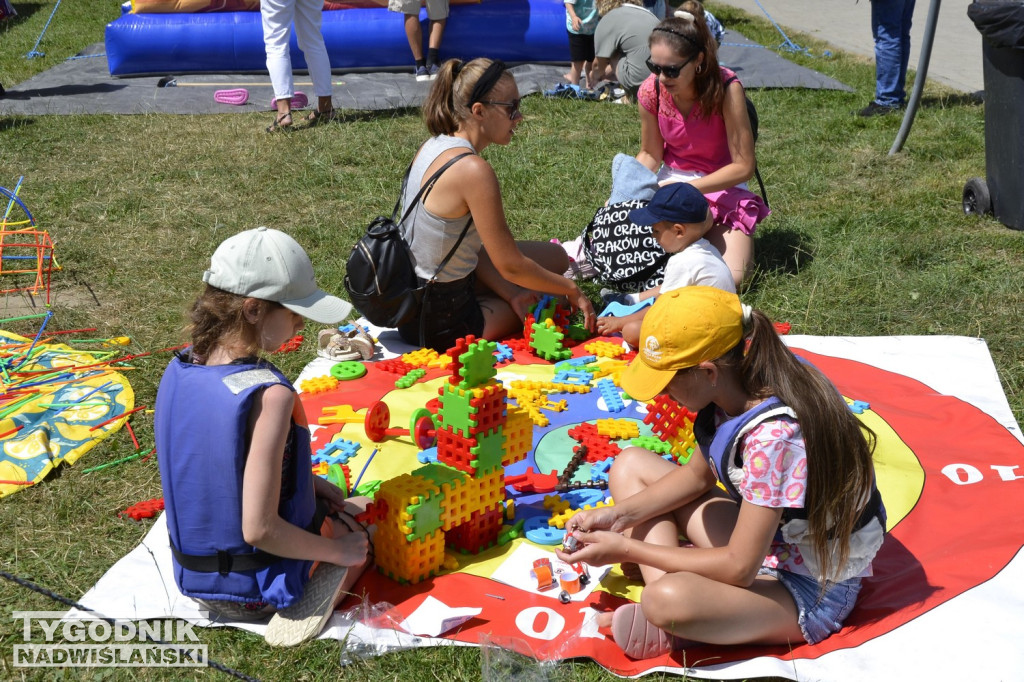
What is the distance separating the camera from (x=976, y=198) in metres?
5.38

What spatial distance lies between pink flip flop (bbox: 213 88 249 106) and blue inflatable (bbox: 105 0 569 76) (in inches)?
35.9

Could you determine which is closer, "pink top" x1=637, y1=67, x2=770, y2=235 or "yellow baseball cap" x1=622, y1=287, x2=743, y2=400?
"yellow baseball cap" x1=622, y1=287, x2=743, y2=400

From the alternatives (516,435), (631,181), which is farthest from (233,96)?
(516,435)

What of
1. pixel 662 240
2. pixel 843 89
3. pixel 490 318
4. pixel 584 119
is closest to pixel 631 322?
pixel 662 240

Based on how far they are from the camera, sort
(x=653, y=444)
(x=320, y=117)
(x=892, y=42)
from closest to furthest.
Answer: (x=653, y=444) < (x=892, y=42) < (x=320, y=117)

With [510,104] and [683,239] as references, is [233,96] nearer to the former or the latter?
[510,104]

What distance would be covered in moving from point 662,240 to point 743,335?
6.03 ft

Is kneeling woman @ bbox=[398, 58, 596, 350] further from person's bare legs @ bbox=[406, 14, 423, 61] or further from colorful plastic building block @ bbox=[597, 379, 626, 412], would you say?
person's bare legs @ bbox=[406, 14, 423, 61]

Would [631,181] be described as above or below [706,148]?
below

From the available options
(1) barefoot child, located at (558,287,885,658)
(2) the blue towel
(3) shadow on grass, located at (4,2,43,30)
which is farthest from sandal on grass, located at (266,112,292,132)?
(3) shadow on grass, located at (4,2,43,30)

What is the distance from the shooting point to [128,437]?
11.8 feet

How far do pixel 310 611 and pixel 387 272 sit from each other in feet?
5.64

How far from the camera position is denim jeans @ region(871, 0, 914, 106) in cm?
708

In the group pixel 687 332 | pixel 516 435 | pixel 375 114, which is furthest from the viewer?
pixel 375 114
